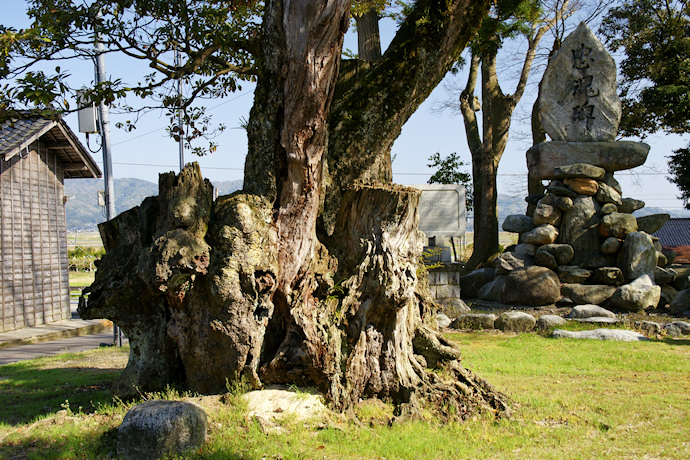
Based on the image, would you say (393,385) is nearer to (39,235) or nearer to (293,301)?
(293,301)

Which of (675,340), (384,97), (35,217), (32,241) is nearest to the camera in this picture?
(384,97)

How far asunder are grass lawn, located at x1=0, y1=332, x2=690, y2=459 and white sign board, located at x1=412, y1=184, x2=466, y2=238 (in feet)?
22.0

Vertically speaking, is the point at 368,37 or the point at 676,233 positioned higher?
the point at 368,37

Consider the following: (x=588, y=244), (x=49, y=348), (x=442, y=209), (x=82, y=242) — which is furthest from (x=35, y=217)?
(x=82, y=242)

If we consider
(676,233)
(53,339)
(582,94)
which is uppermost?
(582,94)

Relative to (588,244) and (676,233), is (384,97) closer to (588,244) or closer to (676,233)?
(588,244)

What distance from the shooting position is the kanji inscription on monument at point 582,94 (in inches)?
568

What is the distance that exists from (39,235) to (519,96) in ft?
52.0

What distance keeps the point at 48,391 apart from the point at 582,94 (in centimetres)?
1364

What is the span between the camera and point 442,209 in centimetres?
1467

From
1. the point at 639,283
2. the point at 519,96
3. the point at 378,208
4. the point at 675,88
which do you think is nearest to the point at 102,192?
the point at 378,208

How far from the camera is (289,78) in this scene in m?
5.27

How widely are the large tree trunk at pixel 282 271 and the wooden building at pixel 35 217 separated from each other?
33.1ft

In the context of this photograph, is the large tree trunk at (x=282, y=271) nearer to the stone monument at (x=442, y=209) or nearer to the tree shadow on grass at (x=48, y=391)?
the tree shadow on grass at (x=48, y=391)
